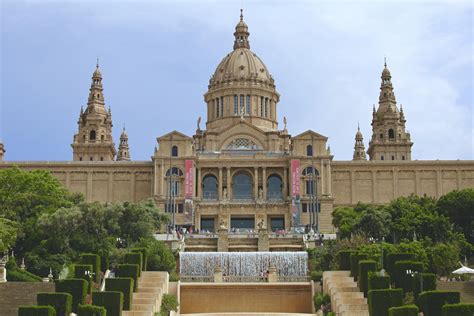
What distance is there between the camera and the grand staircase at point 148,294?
43031 millimetres

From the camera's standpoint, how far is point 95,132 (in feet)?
348

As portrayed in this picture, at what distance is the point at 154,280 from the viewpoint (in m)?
48.5

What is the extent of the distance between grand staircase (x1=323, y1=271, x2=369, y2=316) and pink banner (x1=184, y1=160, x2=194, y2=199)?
40.2 meters

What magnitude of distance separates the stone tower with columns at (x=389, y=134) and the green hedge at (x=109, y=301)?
69.3m

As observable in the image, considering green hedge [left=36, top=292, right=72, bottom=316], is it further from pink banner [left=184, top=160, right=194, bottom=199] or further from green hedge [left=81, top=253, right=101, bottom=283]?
pink banner [left=184, top=160, right=194, bottom=199]

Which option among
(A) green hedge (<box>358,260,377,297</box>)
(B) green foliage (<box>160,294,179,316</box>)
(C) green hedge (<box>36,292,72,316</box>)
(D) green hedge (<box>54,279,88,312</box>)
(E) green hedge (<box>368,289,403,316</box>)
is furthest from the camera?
(B) green foliage (<box>160,294,179,316</box>)

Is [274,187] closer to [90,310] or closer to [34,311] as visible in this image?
[90,310]

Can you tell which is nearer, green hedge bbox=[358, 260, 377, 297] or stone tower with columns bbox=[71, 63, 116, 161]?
green hedge bbox=[358, 260, 377, 297]

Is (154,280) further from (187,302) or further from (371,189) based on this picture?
(371,189)

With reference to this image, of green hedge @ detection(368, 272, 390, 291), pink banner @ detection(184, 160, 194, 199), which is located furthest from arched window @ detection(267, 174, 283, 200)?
green hedge @ detection(368, 272, 390, 291)

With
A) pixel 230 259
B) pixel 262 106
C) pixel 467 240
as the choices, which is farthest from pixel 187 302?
pixel 262 106

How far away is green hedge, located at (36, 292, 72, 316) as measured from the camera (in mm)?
37656

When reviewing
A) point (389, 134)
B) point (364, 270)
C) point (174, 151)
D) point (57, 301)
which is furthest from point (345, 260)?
point (389, 134)

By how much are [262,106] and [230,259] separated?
151 ft
